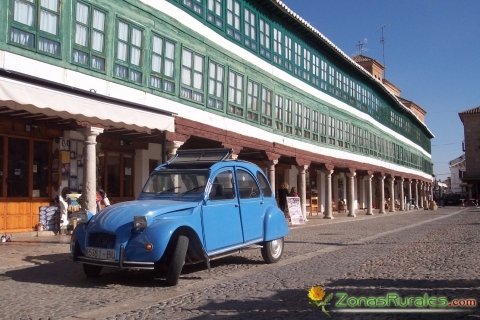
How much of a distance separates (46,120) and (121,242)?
8.01m

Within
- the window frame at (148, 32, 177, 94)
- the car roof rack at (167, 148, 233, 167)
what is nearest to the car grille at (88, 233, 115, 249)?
the car roof rack at (167, 148, 233, 167)

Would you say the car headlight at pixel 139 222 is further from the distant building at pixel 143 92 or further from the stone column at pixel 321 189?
the stone column at pixel 321 189

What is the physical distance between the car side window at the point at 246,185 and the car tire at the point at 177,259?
1.94m

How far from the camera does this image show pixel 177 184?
868cm

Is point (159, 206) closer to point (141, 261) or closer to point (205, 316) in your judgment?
point (141, 261)

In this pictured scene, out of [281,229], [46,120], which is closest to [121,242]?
[281,229]

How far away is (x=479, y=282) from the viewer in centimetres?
748

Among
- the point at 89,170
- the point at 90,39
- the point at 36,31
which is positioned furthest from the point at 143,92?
the point at 36,31

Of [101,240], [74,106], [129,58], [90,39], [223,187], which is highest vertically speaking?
[90,39]

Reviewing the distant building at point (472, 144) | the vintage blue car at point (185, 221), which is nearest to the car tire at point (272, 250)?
the vintage blue car at point (185, 221)

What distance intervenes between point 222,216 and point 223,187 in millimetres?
532

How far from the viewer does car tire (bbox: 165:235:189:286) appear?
23.9ft

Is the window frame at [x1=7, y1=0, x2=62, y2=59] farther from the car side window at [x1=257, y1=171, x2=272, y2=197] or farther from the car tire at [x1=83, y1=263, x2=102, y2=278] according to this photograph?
the car side window at [x1=257, y1=171, x2=272, y2=197]

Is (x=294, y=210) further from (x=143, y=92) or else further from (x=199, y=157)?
(x=199, y=157)
